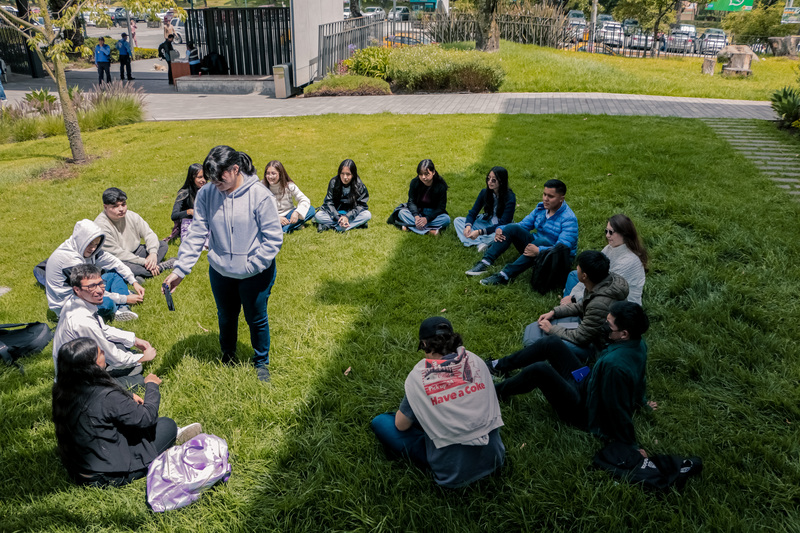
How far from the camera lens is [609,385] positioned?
3.56 meters

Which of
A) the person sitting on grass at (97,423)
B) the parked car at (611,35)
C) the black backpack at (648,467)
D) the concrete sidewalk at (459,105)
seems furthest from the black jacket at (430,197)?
the parked car at (611,35)

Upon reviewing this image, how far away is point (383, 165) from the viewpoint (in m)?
10.7

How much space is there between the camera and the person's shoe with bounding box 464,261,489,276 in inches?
254

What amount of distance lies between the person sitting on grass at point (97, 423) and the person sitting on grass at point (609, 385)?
8.30 feet

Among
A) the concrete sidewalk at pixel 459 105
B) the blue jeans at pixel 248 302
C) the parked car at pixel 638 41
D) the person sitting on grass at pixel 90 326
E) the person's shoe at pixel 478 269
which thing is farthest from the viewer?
the parked car at pixel 638 41

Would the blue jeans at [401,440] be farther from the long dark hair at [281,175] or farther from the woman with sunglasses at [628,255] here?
the long dark hair at [281,175]

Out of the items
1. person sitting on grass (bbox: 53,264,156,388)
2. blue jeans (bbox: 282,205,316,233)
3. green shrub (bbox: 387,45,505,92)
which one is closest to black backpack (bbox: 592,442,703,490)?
person sitting on grass (bbox: 53,264,156,388)

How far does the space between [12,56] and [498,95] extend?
2409 cm

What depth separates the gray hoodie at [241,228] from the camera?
415 centimetres

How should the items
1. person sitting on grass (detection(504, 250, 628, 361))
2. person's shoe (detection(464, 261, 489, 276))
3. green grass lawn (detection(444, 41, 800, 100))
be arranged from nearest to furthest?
person sitting on grass (detection(504, 250, 628, 361)) → person's shoe (detection(464, 261, 489, 276)) → green grass lawn (detection(444, 41, 800, 100))

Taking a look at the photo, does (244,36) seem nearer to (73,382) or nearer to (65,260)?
(65,260)

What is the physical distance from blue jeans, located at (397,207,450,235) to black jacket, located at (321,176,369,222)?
60cm

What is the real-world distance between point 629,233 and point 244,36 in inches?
820

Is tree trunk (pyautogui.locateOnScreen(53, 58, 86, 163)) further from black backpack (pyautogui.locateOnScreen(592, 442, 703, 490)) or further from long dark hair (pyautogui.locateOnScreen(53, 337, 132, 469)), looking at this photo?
black backpack (pyautogui.locateOnScreen(592, 442, 703, 490))
